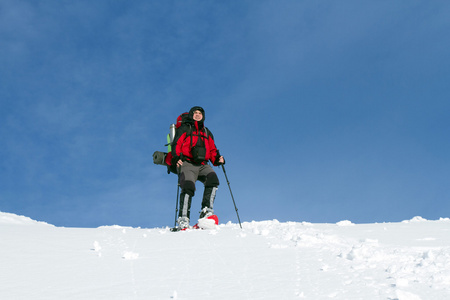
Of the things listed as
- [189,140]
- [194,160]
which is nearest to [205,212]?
[194,160]

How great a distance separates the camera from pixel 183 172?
9602 millimetres

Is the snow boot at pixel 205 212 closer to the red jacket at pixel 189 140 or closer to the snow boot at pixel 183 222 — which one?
the snow boot at pixel 183 222

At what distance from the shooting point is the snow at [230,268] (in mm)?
3561

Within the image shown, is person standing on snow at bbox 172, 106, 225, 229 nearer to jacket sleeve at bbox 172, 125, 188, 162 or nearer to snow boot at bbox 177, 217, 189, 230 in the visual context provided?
jacket sleeve at bbox 172, 125, 188, 162

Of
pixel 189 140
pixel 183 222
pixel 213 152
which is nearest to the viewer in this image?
pixel 183 222

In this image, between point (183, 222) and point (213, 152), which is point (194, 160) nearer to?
point (213, 152)

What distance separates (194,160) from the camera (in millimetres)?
9938

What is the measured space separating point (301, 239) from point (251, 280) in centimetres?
211

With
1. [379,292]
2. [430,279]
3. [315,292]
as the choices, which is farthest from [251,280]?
[430,279]

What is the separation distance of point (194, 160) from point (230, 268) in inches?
224

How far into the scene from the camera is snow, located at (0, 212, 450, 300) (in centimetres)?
356

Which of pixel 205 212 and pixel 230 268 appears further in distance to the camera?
pixel 205 212

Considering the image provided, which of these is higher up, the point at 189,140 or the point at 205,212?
the point at 189,140

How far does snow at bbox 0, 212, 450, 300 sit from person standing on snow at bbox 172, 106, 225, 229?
2.91 metres
